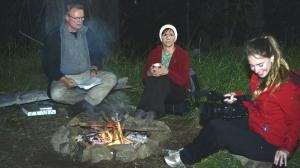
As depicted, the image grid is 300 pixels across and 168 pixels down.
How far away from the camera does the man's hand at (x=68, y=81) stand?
633 cm

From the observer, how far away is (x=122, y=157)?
4.97 metres

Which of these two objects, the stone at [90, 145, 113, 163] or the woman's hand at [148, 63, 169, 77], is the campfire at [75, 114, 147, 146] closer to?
the stone at [90, 145, 113, 163]

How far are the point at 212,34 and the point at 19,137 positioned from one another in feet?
36.5

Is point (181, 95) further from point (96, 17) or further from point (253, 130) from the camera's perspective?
point (96, 17)

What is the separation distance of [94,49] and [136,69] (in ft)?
4.58

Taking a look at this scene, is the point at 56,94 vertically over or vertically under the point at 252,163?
over

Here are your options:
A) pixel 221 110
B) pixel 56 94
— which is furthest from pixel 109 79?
pixel 221 110

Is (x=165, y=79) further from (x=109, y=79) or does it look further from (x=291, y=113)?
(x=291, y=113)

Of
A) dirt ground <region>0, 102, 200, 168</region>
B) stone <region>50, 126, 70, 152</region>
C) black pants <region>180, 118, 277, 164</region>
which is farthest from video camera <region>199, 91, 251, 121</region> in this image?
stone <region>50, 126, 70, 152</region>

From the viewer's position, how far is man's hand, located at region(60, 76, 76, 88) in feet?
20.8

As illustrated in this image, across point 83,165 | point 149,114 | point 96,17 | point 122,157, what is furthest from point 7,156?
point 96,17

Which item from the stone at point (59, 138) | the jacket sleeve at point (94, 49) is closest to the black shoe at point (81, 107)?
the jacket sleeve at point (94, 49)

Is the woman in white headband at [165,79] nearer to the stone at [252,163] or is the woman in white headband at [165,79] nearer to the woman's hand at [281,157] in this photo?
the stone at [252,163]

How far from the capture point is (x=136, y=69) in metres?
8.11
